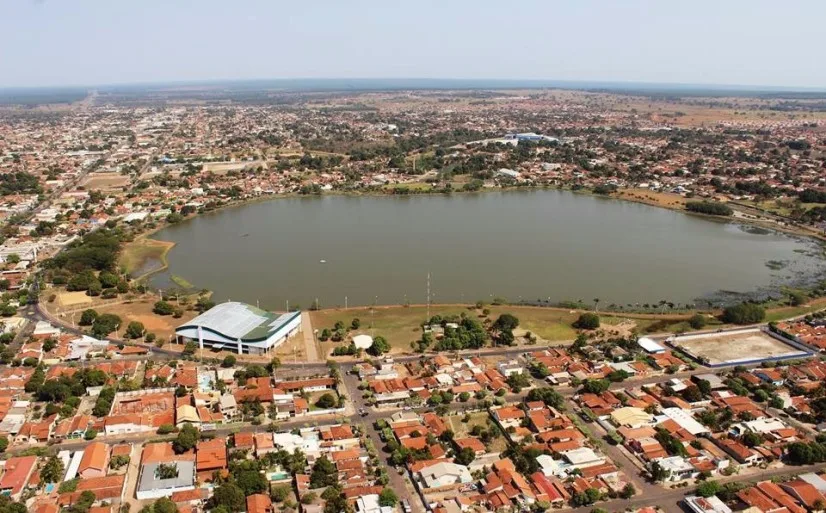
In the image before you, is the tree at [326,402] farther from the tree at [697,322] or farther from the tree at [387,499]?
the tree at [697,322]

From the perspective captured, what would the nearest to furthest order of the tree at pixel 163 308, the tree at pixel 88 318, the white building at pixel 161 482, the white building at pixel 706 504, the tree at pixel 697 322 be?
the white building at pixel 706 504 → the white building at pixel 161 482 → the tree at pixel 697 322 → the tree at pixel 88 318 → the tree at pixel 163 308

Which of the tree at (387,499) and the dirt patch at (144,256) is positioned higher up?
the tree at (387,499)

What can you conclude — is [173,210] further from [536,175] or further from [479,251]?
[536,175]

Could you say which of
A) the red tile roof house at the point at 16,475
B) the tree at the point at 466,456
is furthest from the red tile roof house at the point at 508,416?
the red tile roof house at the point at 16,475

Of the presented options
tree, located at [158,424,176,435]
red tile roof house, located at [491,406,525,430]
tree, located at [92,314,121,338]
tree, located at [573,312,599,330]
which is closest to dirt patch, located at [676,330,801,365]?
tree, located at [573,312,599,330]

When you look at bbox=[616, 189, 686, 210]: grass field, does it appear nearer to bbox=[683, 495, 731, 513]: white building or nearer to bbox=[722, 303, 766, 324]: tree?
bbox=[722, 303, 766, 324]: tree

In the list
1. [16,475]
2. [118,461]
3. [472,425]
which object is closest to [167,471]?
[118,461]
